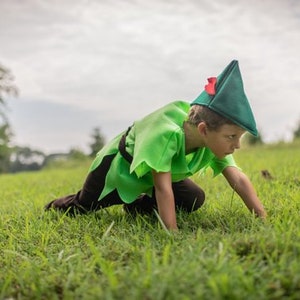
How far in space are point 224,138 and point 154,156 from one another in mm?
378

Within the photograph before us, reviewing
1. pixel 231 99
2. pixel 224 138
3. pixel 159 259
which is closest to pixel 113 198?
pixel 224 138

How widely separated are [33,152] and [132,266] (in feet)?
99.8

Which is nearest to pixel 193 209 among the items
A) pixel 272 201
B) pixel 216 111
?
pixel 272 201

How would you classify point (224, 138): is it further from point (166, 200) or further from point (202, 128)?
point (166, 200)

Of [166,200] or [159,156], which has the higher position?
[159,156]

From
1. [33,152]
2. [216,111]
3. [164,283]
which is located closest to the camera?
[164,283]

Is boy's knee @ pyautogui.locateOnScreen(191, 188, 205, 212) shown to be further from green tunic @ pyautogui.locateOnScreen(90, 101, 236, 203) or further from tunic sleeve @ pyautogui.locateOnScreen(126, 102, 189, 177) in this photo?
tunic sleeve @ pyautogui.locateOnScreen(126, 102, 189, 177)

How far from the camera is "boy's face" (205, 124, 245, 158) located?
2.43 m

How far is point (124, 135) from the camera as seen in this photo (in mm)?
2986

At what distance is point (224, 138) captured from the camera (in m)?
2.47

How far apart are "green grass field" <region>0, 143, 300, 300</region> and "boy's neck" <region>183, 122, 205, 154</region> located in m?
0.43

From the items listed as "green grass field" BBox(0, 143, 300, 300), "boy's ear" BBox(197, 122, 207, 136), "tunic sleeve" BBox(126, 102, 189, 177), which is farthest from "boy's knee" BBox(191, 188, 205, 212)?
"boy's ear" BBox(197, 122, 207, 136)

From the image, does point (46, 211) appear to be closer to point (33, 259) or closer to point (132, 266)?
point (33, 259)

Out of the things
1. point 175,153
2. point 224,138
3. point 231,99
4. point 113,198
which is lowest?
point 113,198
